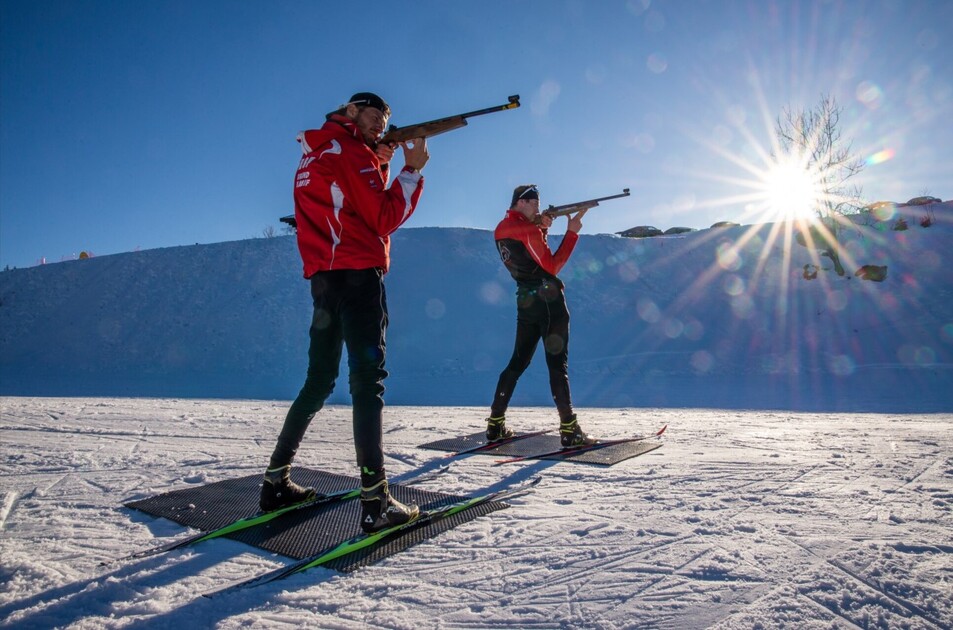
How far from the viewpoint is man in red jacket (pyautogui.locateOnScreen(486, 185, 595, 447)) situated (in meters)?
4.48

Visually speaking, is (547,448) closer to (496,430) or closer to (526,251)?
(496,430)

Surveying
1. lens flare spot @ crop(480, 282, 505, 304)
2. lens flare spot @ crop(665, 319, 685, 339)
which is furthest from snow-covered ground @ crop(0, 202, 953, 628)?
lens flare spot @ crop(480, 282, 505, 304)

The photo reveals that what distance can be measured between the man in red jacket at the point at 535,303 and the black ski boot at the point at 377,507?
7.19 feet

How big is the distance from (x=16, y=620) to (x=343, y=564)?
3.32 feet

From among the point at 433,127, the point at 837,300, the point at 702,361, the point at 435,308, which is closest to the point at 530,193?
the point at 433,127

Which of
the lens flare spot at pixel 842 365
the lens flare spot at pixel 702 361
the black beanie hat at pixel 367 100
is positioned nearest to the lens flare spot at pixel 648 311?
the lens flare spot at pixel 702 361

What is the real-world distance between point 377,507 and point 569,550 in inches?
34.4

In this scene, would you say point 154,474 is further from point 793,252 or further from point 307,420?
point 793,252

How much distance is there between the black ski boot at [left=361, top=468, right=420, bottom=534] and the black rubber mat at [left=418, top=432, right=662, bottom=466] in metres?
1.86

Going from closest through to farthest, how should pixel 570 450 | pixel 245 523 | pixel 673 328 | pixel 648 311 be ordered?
pixel 245 523 → pixel 570 450 → pixel 673 328 → pixel 648 311

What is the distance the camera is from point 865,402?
852 cm

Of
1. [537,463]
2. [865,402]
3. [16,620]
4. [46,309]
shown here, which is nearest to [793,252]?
[865,402]

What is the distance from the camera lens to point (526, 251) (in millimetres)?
4609

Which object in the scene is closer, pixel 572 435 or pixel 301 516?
pixel 301 516
